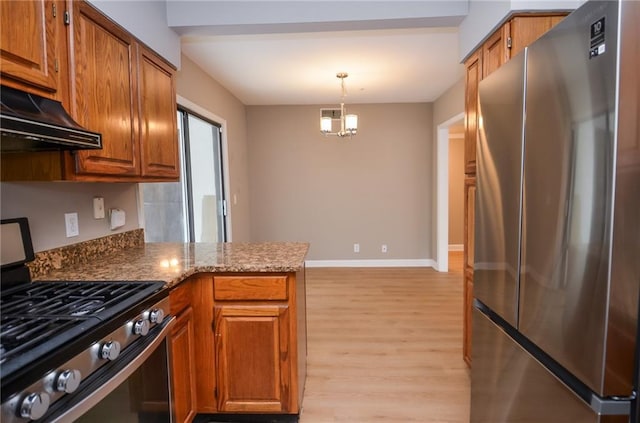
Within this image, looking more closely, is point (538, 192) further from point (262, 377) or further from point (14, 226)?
point (14, 226)

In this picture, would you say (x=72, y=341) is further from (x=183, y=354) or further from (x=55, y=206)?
(x=55, y=206)

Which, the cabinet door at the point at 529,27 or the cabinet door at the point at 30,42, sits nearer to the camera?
the cabinet door at the point at 30,42

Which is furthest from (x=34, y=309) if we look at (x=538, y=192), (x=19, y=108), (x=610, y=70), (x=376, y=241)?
(x=376, y=241)

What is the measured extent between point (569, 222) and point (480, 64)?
145cm

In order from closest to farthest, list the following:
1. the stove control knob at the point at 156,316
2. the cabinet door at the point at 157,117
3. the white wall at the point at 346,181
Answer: the stove control knob at the point at 156,316
the cabinet door at the point at 157,117
the white wall at the point at 346,181

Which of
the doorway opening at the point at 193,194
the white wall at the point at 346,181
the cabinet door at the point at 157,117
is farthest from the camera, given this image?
the white wall at the point at 346,181

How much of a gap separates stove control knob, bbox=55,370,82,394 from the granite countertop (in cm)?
55

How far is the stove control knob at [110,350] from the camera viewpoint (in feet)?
3.35

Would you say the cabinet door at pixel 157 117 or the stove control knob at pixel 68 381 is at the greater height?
the cabinet door at pixel 157 117

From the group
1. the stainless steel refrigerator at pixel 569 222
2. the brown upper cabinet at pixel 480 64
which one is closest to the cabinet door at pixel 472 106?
the brown upper cabinet at pixel 480 64

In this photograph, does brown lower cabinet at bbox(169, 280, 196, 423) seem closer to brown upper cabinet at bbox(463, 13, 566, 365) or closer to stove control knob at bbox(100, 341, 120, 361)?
stove control knob at bbox(100, 341, 120, 361)

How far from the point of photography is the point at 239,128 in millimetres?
4824

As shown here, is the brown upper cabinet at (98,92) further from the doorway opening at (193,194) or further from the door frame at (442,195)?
the door frame at (442,195)

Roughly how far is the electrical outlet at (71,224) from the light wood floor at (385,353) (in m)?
1.58
